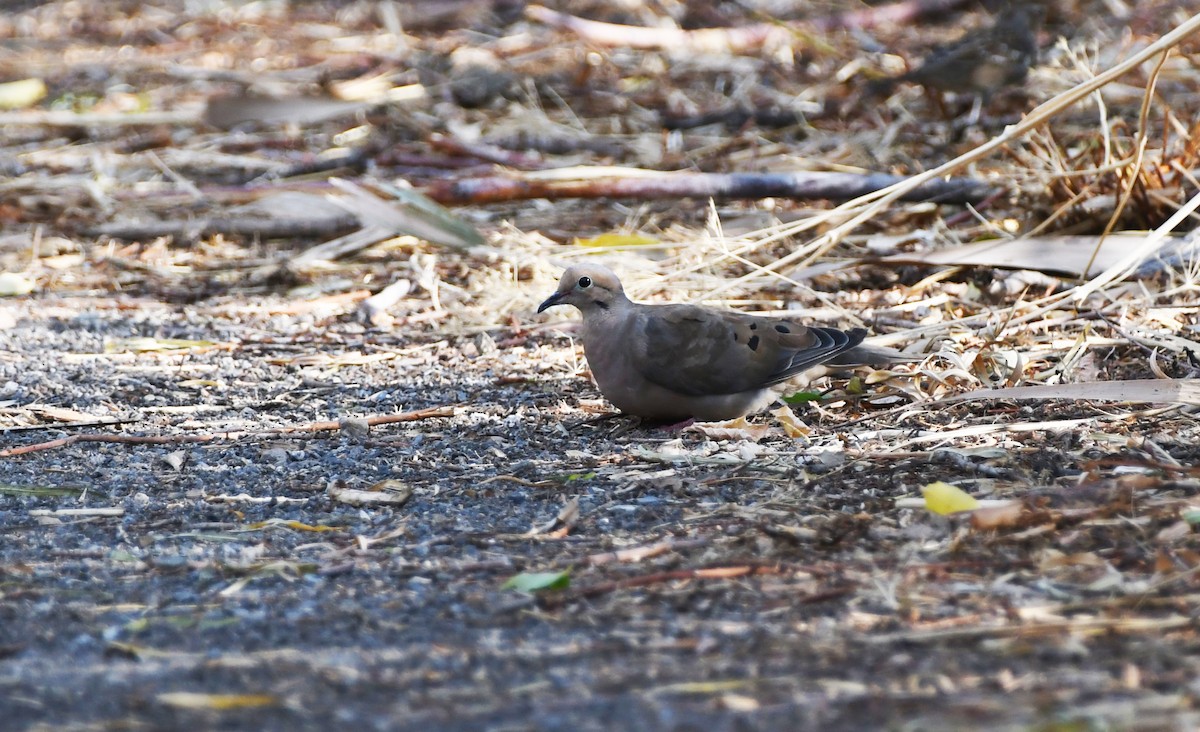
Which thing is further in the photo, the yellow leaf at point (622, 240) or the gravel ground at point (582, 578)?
the yellow leaf at point (622, 240)

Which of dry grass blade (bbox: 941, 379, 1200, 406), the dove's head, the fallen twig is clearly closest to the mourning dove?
the dove's head

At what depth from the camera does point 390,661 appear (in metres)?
2.79

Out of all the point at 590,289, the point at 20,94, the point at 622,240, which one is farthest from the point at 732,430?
the point at 20,94

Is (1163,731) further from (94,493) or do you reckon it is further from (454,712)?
(94,493)

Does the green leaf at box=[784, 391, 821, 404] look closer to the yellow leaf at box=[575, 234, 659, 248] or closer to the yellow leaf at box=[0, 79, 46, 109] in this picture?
the yellow leaf at box=[575, 234, 659, 248]

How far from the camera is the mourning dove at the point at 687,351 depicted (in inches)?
184

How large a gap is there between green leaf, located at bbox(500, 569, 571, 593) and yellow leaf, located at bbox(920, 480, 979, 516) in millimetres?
878

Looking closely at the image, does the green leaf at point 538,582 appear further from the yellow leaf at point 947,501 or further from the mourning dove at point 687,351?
the mourning dove at point 687,351

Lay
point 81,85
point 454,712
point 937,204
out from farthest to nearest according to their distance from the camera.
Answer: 1. point 81,85
2. point 937,204
3. point 454,712

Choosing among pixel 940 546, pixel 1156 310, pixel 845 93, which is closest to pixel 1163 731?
pixel 940 546

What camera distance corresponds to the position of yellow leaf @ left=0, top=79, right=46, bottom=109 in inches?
435

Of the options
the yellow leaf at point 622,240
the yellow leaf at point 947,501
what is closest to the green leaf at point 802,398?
the yellow leaf at point 947,501

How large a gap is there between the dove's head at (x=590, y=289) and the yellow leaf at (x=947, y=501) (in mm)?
1744

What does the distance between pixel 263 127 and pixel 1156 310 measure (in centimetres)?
685
